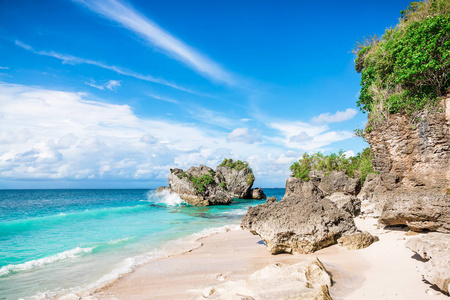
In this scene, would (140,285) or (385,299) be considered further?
(140,285)

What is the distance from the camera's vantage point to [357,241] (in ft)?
24.0

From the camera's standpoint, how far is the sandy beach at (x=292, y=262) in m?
4.53

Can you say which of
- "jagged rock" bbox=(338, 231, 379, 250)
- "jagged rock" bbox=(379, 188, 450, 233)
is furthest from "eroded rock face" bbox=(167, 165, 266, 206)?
"jagged rock" bbox=(379, 188, 450, 233)

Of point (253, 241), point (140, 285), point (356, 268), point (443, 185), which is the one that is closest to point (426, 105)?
point (443, 185)

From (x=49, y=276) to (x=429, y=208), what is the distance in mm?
12221

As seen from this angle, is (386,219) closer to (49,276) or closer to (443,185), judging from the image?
(443,185)

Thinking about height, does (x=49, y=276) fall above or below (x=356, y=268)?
below

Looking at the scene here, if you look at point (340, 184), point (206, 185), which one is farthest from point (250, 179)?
point (340, 184)

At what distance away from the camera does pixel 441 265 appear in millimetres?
4047

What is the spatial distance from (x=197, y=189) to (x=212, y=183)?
4006 millimetres

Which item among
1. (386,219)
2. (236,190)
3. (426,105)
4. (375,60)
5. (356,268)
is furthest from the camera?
(236,190)

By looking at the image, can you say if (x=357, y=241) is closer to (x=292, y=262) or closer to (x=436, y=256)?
(x=292, y=262)

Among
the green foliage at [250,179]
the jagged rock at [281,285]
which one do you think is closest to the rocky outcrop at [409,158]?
the jagged rock at [281,285]

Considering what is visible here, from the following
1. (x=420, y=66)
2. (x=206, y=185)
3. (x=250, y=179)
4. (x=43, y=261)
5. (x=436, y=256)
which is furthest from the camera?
(x=250, y=179)
